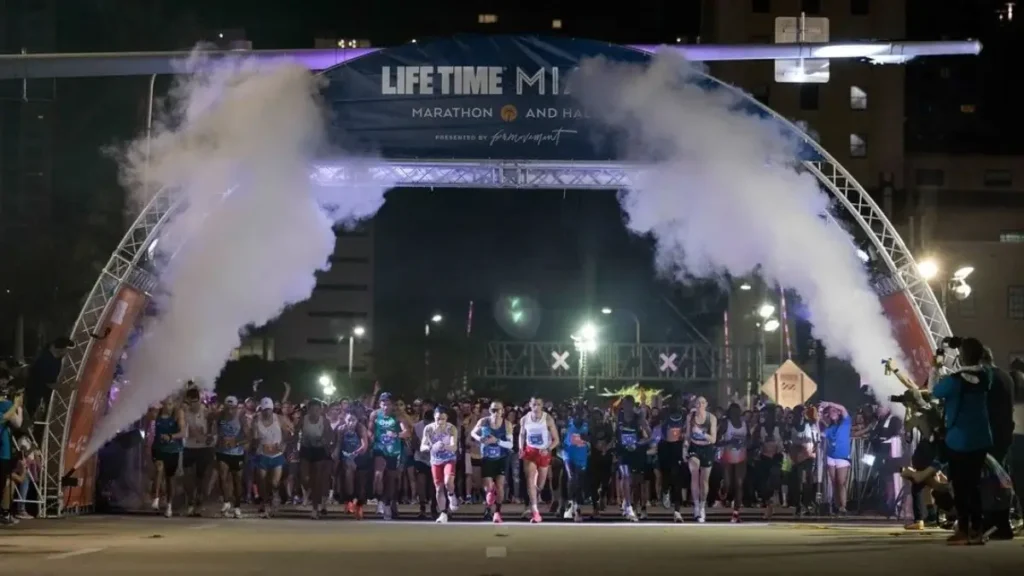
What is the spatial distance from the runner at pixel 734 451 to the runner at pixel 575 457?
2.33 meters

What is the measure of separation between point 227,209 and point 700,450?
28.1 ft

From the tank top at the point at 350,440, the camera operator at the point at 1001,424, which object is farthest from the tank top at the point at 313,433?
the camera operator at the point at 1001,424

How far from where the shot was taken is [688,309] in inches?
2852

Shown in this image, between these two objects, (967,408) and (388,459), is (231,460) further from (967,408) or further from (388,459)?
(967,408)

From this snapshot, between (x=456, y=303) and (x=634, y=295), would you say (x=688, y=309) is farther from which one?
(x=456, y=303)

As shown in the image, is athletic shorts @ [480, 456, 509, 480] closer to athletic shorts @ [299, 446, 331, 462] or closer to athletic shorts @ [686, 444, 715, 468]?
athletic shorts @ [299, 446, 331, 462]

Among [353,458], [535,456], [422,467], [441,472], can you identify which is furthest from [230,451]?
[535,456]

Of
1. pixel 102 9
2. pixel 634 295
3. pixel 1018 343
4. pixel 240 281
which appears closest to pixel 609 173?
pixel 240 281

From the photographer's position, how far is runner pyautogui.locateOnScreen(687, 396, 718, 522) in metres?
20.1

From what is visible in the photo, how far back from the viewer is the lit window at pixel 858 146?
66.8 m

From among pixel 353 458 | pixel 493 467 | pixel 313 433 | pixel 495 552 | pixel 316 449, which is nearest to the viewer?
pixel 495 552

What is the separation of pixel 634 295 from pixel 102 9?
131 feet

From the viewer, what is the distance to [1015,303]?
57688 mm

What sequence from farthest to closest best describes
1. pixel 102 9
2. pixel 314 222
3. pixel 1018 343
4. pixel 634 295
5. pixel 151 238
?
pixel 634 295
pixel 1018 343
pixel 102 9
pixel 314 222
pixel 151 238
